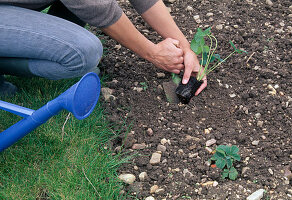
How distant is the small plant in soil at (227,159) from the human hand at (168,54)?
0.52m

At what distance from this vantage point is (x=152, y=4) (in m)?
2.16

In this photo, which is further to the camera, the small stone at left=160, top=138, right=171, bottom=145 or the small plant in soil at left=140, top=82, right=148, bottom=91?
the small plant in soil at left=140, top=82, right=148, bottom=91

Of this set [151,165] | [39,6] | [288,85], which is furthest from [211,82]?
[39,6]

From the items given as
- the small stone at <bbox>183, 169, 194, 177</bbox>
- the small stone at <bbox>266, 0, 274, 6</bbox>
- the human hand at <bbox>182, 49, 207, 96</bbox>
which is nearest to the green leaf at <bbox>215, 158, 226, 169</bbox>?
the small stone at <bbox>183, 169, 194, 177</bbox>

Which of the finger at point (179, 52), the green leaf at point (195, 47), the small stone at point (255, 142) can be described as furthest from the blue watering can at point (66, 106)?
the small stone at point (255, 142)

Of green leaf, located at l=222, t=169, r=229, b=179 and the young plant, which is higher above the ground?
the young plant

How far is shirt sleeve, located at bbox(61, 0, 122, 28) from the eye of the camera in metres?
1.78

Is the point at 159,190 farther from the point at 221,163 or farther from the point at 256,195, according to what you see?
the point at 256,195

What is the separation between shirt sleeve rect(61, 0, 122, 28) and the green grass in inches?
19.7

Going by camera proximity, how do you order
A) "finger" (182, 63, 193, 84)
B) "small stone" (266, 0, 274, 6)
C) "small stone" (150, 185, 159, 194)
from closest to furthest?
1. "small stone" (150, 185, 159, 194)
2. "finger" (182, 63, 193, 84)
3. "small stone" (266, 0, 274, 6)

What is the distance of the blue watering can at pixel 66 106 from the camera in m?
1.52

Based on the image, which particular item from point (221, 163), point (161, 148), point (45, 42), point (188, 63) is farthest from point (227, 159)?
point (45, 42)

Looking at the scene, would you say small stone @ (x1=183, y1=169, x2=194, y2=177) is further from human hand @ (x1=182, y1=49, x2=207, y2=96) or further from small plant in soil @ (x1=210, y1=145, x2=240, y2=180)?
human hand @ (x1=182, y1=49, x2=207, y2=96)

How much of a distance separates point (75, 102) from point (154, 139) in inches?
26.4
